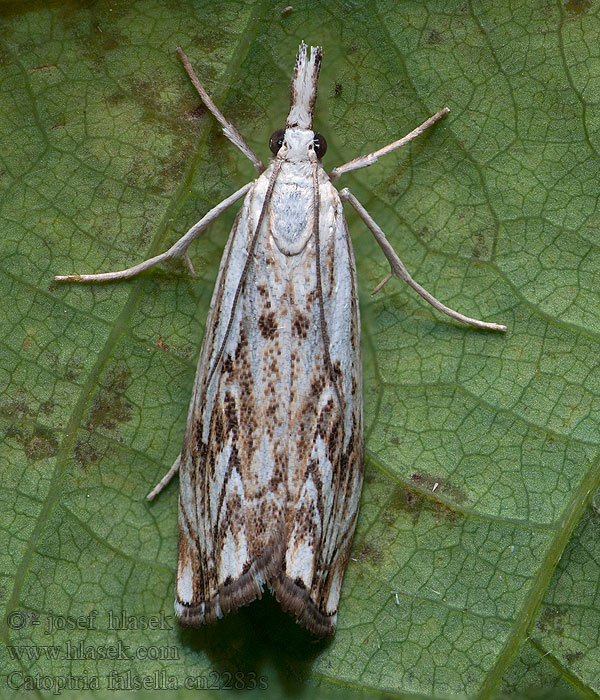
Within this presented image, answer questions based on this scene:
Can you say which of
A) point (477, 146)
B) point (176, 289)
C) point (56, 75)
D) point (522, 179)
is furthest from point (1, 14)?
point (522, 179)

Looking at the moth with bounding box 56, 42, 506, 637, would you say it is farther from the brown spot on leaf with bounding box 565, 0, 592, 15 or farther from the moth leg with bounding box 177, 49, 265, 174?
the brown spot on leaf with bounding box 565, 0, 592, 15

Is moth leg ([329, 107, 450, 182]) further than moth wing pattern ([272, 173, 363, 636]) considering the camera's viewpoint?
Yes

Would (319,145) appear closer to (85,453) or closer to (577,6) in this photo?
(577,6)

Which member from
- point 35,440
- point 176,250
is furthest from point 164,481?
point 176,250

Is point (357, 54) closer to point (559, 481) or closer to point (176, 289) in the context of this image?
point (176, 289)

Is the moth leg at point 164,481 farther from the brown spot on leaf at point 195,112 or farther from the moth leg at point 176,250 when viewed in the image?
the brown spot on leaf at point 195,112

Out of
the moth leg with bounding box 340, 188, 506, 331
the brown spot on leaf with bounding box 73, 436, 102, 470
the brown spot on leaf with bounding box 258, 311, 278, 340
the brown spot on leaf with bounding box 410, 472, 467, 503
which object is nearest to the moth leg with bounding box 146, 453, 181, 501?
the brown spot on leaf with bounding box 73, 436, 102, 470

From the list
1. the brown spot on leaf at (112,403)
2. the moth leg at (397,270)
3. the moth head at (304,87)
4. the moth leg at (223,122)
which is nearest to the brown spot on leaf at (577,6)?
the moth head at (304,87)
